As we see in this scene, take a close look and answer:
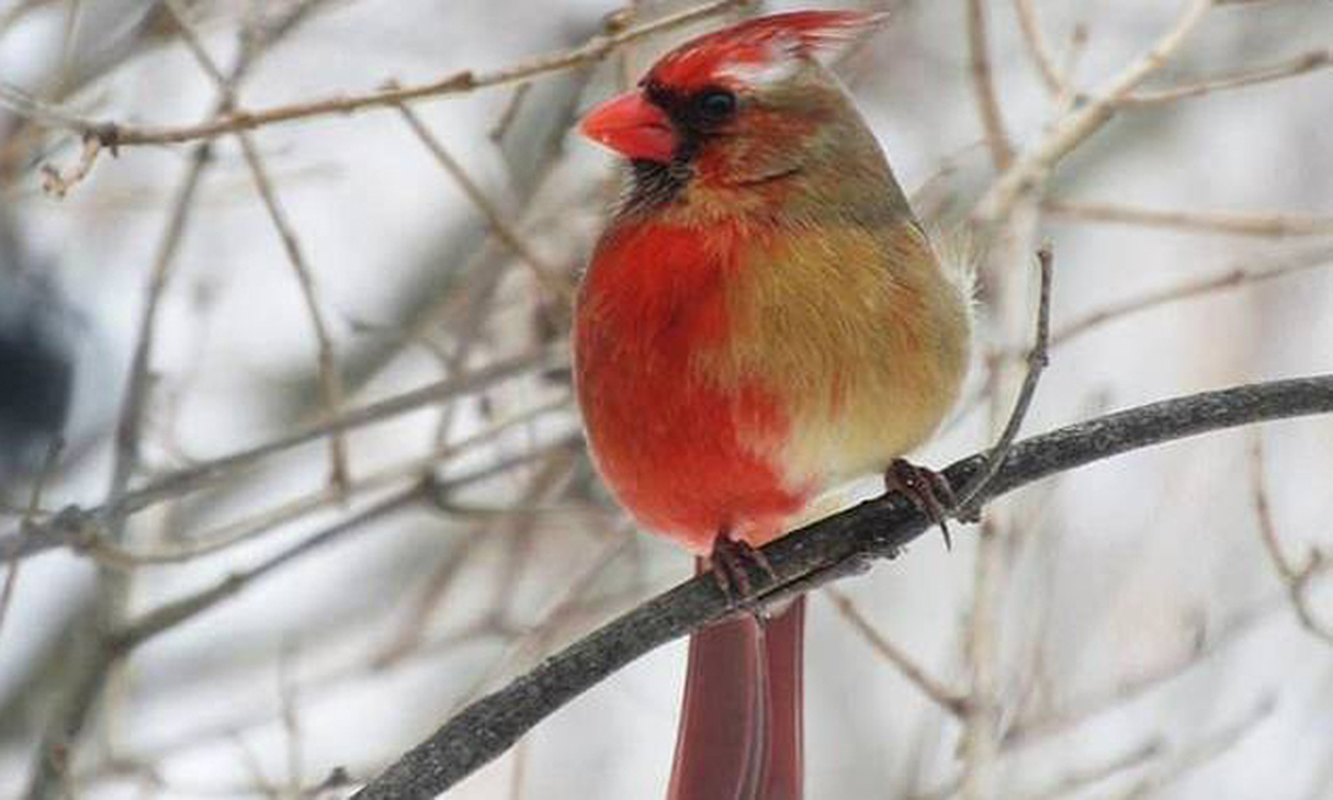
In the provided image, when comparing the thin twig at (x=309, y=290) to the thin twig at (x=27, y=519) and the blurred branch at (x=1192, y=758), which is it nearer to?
the thin twig at (x=27, y=519)

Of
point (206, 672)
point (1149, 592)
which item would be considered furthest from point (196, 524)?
point (1149, 592)

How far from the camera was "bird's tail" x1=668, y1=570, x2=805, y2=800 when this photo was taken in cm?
287

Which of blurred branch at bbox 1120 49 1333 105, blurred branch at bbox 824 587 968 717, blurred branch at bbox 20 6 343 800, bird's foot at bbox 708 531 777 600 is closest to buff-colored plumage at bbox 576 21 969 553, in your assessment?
bird's foot at bbox 708 531 777 600

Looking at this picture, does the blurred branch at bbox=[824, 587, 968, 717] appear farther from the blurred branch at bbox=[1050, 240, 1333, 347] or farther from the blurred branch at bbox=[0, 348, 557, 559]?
the blurred branch at bbox=[0, 348, 557, 559]

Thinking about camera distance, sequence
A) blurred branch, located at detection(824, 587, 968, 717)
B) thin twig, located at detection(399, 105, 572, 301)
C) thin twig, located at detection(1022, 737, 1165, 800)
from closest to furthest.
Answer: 1. blurred branch, located at detection(824, 587, 968, 717)
2. thin twig, located at detection(399, 105, 572, 301)
3. thin twig, located at detection(1022, 737, 1165, 800)

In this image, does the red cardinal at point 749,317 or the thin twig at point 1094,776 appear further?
the thin twig at point 1094,776

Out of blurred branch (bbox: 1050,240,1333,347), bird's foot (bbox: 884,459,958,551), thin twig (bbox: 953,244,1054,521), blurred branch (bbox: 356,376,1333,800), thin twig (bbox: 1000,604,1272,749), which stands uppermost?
blurred branch (bbox: 1050,240,1333,347)

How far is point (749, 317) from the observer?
8.83 feet

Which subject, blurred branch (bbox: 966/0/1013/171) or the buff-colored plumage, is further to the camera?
blurred branch (bbox: 966/0/1013/171)

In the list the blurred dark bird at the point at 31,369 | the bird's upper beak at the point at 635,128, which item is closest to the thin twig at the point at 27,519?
the blurred dark bird at the point at 31,369

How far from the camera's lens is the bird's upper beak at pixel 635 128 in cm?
279

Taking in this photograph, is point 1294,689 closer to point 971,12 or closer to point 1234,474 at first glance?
point 1234,474

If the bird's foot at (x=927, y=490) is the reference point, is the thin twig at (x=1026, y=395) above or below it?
below

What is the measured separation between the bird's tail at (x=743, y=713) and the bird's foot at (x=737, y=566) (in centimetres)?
18
